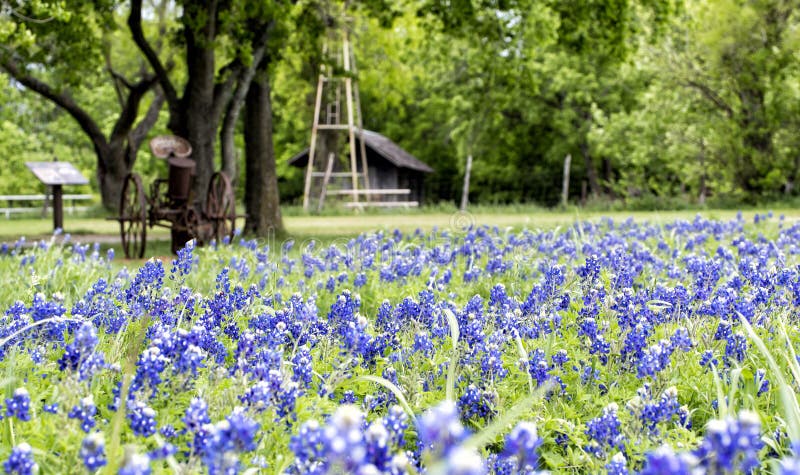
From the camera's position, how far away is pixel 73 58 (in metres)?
18.2

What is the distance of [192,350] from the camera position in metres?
2.90

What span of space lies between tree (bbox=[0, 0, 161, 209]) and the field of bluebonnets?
8399 millimetres

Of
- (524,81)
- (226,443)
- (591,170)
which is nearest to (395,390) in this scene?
(226,443)

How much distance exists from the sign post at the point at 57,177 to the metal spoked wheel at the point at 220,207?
4.78 meters

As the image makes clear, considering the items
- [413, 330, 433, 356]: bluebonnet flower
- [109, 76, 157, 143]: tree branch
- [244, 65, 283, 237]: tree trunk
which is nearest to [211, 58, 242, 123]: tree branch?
[244, 65, 283, 237]: tree trunk

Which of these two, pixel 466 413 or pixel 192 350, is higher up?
pixel 192 350

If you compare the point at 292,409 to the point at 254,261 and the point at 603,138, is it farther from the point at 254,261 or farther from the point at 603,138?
the point at 603,138

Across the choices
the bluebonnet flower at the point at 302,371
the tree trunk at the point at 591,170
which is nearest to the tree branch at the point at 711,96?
the tree trunk at the point at 591,170

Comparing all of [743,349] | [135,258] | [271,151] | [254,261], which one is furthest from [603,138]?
[743,349]

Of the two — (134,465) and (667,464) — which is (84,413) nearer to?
(134,465)

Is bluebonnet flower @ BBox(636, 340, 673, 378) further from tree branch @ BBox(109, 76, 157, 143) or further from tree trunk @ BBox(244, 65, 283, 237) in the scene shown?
tree branch @ BBox(109, 76, 157, 143)

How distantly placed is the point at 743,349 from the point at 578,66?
35.8 meters

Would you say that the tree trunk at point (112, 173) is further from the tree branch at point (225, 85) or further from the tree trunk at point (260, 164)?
the tree branch at point (225, 85)

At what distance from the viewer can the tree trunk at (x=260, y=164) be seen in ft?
53.2
